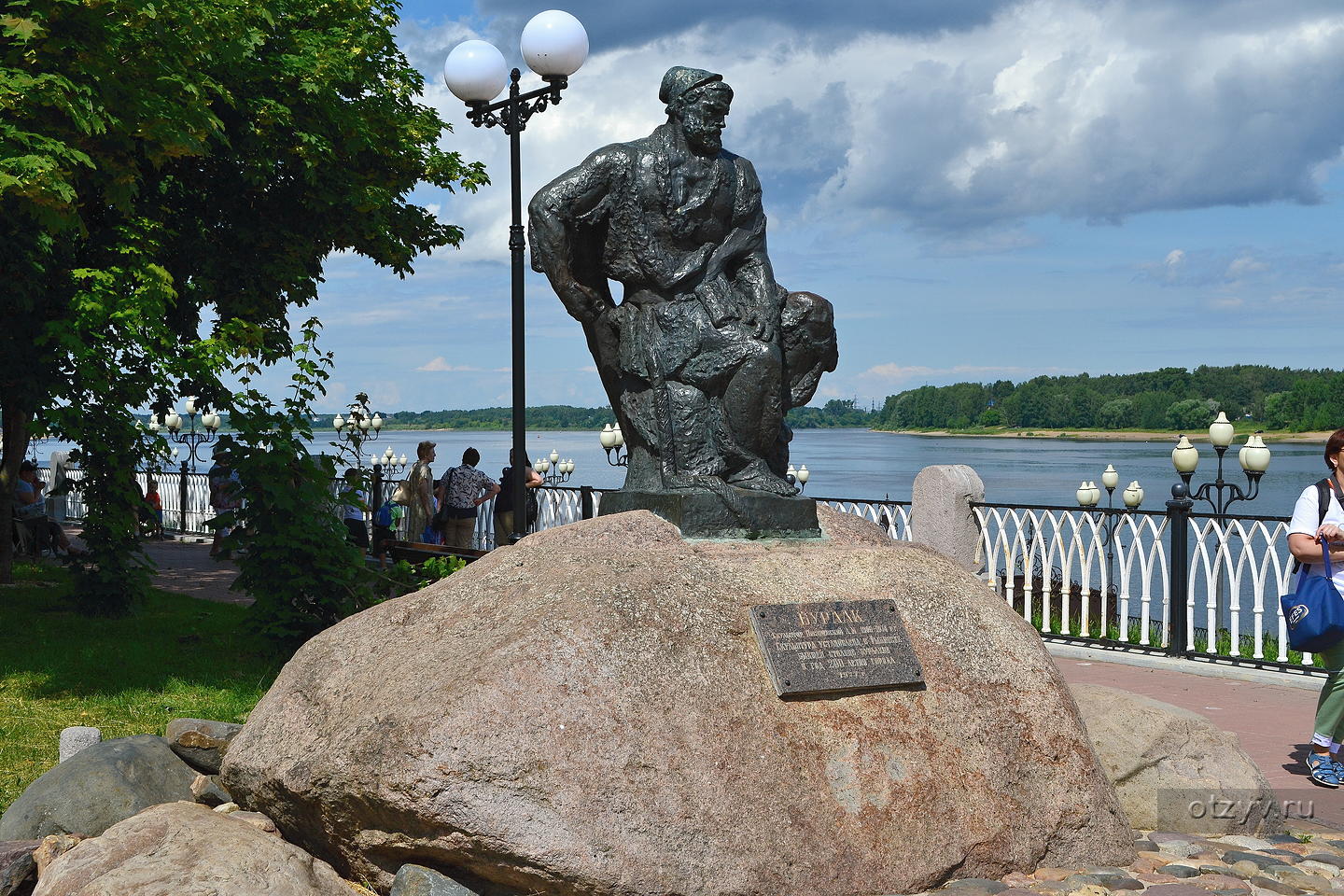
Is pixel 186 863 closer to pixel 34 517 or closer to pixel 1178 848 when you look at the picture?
pixel 1178 848

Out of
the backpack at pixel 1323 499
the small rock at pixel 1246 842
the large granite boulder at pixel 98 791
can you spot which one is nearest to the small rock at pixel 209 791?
the large granite boulder at pixel 98 791

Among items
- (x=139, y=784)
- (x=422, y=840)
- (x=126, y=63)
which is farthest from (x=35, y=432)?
(x=422, y=840)

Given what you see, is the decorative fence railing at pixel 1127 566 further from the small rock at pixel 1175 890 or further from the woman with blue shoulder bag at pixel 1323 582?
the small rock at pixel 1175 890

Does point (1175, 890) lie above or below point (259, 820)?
below

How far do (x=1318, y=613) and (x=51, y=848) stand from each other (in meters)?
5.41

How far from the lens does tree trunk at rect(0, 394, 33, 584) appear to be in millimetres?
12336

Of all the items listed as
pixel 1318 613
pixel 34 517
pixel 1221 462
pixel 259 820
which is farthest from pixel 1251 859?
pixel 34 517

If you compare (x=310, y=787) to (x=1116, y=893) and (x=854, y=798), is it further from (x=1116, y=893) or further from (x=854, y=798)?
(x=1116, y=893)

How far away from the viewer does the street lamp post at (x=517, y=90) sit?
875 cm

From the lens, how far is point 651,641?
14.2 ft

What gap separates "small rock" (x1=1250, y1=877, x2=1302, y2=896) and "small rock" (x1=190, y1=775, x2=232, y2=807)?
3.97 metres

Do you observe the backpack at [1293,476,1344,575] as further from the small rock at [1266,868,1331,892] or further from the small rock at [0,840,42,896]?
the small rock at [0,840,42,896]

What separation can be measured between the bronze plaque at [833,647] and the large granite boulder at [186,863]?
168 centimetres

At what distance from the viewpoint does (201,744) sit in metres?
5.24
